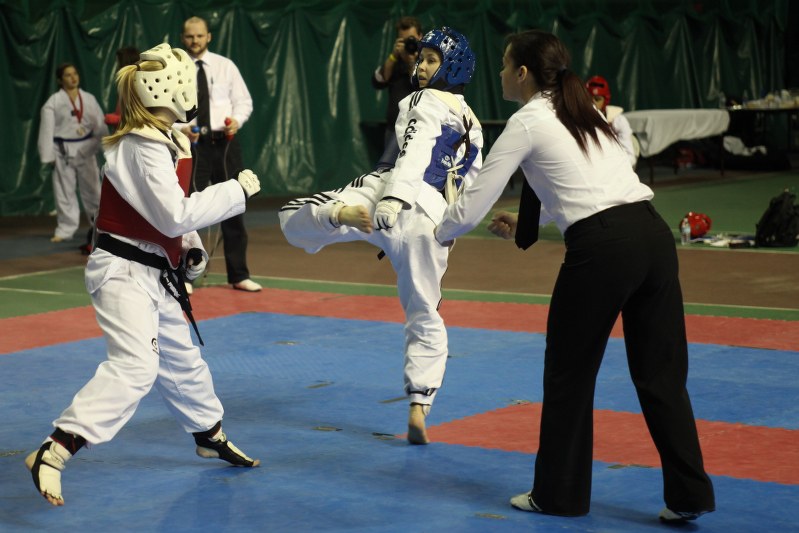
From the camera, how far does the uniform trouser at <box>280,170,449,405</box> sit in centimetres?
551

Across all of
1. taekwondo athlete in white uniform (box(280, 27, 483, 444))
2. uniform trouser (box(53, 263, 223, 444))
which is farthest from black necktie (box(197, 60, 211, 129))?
uniform trouser (box(53, 263, 223, 444))

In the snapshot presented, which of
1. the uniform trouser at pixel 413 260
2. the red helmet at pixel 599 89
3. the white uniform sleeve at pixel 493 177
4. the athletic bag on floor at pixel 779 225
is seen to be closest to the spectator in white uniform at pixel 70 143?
the red helmet at pixel 599 89

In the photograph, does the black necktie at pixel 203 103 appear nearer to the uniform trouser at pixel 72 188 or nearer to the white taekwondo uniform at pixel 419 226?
the uniform trouser at pixel 72 188

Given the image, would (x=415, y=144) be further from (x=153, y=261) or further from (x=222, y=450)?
(x=222, y=450)

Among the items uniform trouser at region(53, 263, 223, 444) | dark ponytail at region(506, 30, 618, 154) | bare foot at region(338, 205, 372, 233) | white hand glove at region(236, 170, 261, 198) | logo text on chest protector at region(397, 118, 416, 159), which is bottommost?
uniform trouser at region(53, 263, 223, 444)

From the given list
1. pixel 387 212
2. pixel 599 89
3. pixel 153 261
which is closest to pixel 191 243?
pixel 153 261

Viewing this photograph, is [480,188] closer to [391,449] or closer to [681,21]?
[391,449]

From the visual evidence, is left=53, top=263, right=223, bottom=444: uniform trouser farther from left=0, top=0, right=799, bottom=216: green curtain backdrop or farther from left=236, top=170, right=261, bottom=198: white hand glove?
left=0, top=0, right=799, bottom=216: green curtain backdrop

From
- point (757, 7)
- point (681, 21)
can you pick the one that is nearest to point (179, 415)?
point (681, 21)

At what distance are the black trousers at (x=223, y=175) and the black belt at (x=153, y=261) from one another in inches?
188

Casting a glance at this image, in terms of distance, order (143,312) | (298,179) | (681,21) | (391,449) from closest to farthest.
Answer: (143,312), (391,449), (298,179), (681,21)

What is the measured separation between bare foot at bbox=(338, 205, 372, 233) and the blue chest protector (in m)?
0.47

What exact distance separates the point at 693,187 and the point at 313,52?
5.88 m

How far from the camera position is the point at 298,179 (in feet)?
57.8
